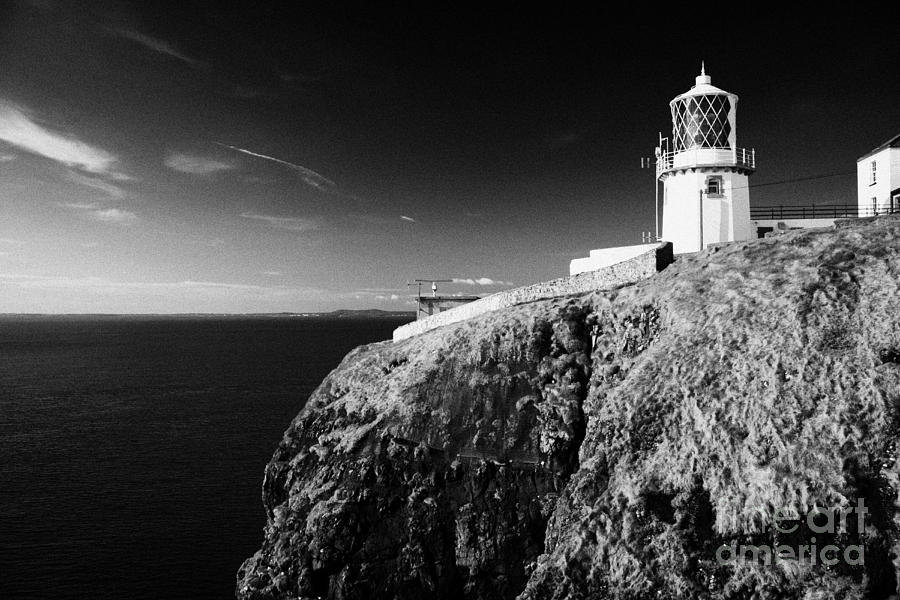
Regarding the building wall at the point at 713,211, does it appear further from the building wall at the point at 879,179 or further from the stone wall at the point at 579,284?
the building wall at the point at 879,179

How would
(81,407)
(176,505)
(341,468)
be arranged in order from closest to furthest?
(341,468), (176,505), (81,407)

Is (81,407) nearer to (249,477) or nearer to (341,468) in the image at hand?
(249,477)

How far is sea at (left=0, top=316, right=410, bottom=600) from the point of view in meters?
29.8

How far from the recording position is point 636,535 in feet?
69.5

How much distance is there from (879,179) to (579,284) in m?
29.6

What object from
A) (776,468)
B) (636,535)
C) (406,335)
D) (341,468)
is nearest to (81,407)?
(406,335)

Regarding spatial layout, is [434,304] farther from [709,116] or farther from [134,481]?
[134,481]

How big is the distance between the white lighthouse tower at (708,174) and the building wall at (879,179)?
481 inches

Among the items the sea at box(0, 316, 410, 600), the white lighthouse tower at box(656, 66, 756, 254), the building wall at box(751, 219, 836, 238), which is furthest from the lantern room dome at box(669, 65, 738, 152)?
the sea at box(0, 316, 410, 600)

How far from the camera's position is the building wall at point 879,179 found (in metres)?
42.5

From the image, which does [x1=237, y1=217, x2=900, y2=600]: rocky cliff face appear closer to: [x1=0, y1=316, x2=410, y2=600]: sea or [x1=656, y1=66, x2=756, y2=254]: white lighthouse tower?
[x1=0, y1=316, x2=410, y2=600]: sea

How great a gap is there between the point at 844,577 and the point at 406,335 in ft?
91.8

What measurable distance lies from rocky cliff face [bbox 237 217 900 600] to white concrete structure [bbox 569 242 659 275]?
7.75 meters

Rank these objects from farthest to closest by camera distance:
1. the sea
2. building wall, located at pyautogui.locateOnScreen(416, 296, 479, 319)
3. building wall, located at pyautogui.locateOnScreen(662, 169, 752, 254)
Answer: building wall, located at pyautogui.locateOnScreen(416, 296, 479, 319), building wall, located at pyautogui.locateOnScreen(662, 169, 752, 254), the sea
